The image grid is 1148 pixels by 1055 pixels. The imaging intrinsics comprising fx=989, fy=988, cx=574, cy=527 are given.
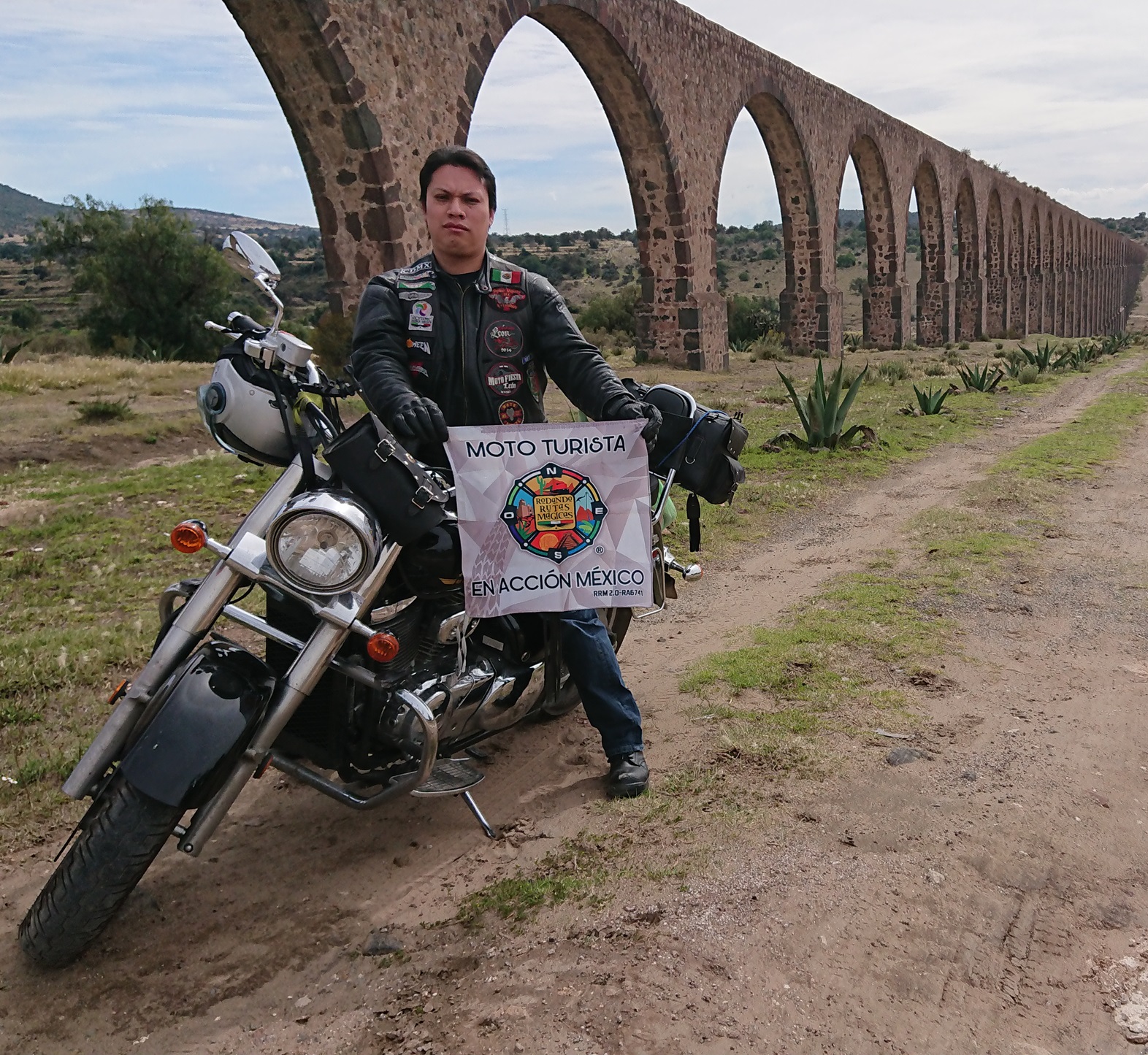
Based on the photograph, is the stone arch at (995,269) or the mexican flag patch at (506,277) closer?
the mexican flag patch at (506,277)

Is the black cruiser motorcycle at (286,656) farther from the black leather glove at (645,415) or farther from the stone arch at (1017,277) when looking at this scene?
the stone arch at (1017,277)

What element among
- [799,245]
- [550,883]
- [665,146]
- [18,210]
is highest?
[18,210]

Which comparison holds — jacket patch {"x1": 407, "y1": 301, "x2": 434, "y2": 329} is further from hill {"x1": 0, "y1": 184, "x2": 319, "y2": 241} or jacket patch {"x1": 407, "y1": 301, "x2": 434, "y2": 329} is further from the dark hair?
hill {"x1": 0, "y1": 184, "x2": 319, "y2": 241}

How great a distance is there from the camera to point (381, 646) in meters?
2.13

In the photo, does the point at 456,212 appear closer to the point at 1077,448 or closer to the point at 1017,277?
the point at 1077,448

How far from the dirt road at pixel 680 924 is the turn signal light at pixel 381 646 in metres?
0.62

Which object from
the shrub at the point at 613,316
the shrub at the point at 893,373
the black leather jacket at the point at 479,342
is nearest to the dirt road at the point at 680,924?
the black leather jacket at the point at 479,342

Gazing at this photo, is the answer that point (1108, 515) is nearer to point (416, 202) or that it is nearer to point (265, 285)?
point (265, 285)

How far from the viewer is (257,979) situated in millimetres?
2049

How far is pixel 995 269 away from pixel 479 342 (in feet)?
145

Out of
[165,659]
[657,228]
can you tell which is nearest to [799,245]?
[657,228]

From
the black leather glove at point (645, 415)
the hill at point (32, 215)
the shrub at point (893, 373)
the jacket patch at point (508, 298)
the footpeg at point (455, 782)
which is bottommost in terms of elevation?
the footpeg at point (455, 782)

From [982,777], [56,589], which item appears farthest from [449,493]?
[56,589]

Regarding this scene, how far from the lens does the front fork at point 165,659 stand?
6.89 ft
